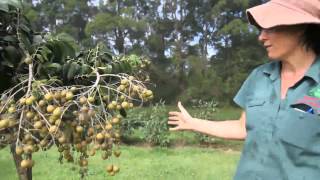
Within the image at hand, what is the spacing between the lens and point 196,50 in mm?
10125

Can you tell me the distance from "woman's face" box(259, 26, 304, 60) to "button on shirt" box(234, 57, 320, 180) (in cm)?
7

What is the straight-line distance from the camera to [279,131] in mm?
1264

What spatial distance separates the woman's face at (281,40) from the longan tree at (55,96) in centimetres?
38

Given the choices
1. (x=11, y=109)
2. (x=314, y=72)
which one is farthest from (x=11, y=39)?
(x=314, y=72)

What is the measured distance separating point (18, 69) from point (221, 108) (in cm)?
743

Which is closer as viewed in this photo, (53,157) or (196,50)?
(53,157)

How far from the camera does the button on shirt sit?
124cm

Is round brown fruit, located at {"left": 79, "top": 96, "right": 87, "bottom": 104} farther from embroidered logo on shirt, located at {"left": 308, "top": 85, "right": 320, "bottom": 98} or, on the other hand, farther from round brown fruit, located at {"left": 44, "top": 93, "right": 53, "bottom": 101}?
embroidered logo on shirt, located at {"left": 308, "top": 85, "right": 320, "bottom": 98}

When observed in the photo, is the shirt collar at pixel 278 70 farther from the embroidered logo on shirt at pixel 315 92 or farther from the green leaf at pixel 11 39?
the green leaf at pixel 11 39

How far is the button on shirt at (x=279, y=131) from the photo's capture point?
48.8 inches

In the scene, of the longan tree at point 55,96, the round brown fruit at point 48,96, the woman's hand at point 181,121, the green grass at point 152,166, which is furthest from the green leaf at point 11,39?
the green grass at point 152,166

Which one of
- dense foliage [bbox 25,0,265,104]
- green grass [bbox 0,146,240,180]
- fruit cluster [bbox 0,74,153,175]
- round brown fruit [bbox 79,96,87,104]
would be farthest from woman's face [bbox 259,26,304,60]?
dense foliage [bbox 25,0,265,104]

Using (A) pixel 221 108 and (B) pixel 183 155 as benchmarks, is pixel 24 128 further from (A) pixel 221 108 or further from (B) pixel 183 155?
(A) pixel 221 108

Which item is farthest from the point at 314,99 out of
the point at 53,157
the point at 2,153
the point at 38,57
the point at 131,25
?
the point at 131,25
